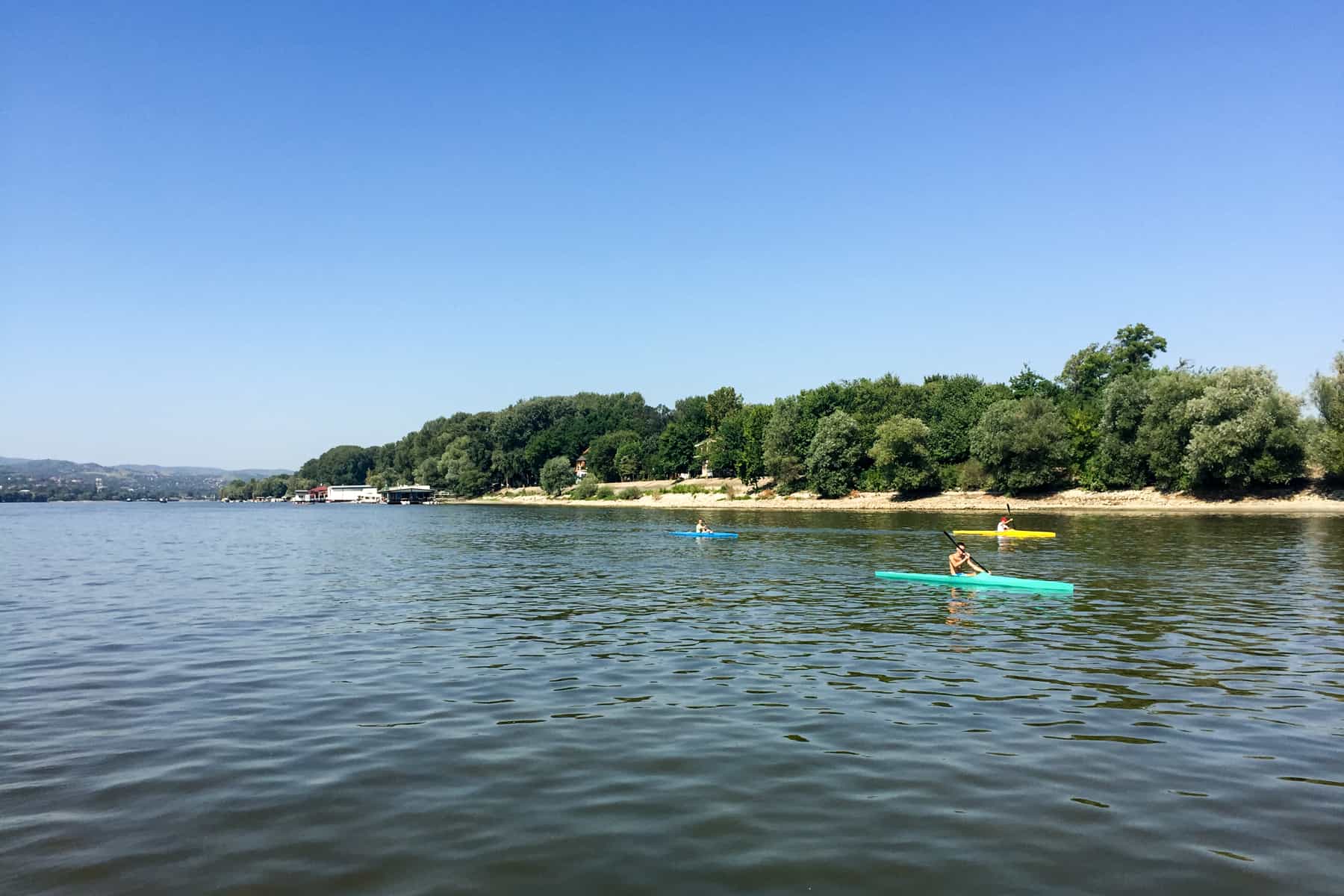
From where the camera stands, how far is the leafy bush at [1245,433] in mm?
72562

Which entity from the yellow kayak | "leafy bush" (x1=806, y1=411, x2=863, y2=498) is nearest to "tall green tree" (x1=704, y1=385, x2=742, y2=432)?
"leafy bush" (x1=806, y1=411, x2=863, y2=498)

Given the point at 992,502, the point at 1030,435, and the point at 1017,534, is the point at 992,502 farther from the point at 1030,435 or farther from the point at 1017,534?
the point at 1017,534

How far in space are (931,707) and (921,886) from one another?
253 inches

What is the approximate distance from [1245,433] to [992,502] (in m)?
26.8

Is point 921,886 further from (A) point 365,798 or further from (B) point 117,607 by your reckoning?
(B) point 117,607

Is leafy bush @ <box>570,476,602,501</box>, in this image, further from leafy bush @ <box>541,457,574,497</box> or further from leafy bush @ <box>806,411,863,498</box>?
leafy bush @ <box>806,411,863,498</box>

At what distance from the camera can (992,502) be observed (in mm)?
94375

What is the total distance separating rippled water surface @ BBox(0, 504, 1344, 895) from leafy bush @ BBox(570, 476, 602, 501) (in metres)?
126

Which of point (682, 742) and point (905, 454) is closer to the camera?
point (682, 742)

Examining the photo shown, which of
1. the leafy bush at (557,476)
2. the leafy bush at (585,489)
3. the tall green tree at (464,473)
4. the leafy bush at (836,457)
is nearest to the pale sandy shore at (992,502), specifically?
the leafy bush at (836,457)

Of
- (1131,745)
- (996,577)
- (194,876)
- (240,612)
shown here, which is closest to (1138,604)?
(996,577)

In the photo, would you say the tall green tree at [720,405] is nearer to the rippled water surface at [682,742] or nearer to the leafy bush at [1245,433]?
the leafy bush at [1245,433]

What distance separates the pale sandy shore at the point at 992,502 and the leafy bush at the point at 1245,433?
8.39ft

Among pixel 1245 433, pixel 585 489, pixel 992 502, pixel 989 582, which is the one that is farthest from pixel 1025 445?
pixel 585 489
